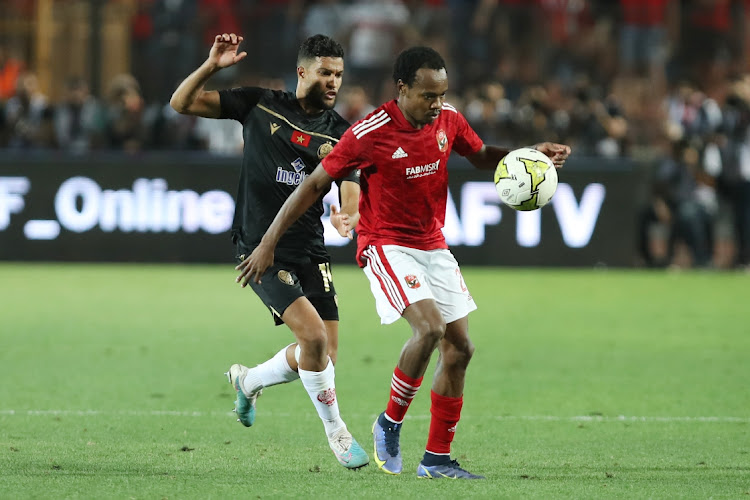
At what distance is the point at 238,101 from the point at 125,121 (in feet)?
41.0

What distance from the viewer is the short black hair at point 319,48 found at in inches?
265

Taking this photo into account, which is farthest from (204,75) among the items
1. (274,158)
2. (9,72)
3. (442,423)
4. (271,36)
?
(9,72)

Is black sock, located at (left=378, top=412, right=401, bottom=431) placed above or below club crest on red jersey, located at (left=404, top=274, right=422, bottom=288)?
below

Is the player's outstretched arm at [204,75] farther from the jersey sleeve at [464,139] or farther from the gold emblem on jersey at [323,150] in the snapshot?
the jersey sleeve at [464,139]

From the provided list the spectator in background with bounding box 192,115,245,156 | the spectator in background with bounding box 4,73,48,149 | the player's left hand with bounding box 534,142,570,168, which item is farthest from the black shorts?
the spectator in background with bounding box 4,73,48,149

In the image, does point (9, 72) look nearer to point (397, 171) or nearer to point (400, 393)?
point (397, 171)

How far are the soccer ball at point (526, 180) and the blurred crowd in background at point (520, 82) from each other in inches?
456

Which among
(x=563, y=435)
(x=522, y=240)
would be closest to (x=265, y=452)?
(x=563, y=435)

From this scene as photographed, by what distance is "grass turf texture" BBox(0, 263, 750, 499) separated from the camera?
5965 mm

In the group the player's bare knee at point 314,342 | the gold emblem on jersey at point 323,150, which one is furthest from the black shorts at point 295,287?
the gold emblem on jersey at point 323,150

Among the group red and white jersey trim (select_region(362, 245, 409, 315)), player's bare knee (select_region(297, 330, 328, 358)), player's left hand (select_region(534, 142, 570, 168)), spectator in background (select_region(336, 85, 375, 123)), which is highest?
player's left hand (select_region(534, 142, 570, 168))

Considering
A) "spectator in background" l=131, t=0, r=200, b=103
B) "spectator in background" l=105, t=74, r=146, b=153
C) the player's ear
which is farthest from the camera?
"spectator in background" l=131, t=0, r=200, b=103

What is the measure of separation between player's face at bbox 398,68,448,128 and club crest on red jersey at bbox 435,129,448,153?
0.14 m

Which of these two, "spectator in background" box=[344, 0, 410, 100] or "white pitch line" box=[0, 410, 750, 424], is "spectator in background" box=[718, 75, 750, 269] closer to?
"spectator in background" box=[344, 0, 410, 100]
